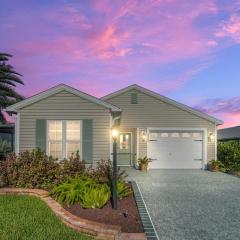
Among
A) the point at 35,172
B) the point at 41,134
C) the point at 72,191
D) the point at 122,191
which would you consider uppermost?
the point at 41,134

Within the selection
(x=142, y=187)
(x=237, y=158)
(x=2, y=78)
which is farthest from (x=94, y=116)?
(x=2, y=78)

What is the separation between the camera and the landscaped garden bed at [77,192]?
8281 millimetres

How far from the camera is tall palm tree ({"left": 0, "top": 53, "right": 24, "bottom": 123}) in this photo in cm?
3484

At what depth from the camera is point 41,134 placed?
59.1 feet

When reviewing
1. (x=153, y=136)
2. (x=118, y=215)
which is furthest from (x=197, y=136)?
(x=118, y=215)

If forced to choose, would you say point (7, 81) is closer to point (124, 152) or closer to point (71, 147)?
point (124, 152)

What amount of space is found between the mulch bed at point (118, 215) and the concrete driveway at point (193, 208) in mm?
436

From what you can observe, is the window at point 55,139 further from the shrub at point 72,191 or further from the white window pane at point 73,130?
the shrub at point 72,191

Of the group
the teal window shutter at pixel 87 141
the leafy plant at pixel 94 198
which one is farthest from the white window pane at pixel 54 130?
the leafy plant at pixel 94 198

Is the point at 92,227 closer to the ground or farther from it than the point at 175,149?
closer to the ground

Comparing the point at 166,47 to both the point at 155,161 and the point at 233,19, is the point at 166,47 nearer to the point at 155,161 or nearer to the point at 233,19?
the point at 233,19

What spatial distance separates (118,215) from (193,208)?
2398 millimetres

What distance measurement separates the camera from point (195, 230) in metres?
8.48

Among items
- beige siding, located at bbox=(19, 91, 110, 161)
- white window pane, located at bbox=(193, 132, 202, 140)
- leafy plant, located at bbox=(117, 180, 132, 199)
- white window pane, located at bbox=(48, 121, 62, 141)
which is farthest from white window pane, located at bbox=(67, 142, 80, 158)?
white window pane, located at bbox=(193, 132, 202, 140)
